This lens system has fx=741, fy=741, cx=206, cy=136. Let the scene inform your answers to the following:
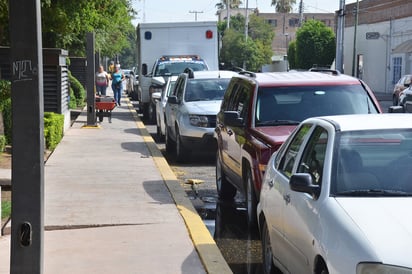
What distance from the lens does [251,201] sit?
8.69m

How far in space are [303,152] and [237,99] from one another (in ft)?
14.2

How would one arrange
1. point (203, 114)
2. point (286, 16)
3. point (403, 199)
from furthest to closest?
point (286, 16), point (203, 114), point (403, 199)

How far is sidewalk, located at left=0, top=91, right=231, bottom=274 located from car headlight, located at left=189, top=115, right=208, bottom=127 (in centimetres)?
97

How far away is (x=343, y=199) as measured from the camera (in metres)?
4.97

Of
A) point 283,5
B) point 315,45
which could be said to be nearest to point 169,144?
point 315,45

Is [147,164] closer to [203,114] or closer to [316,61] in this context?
[203,114]

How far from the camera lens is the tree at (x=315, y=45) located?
60781 millimetres

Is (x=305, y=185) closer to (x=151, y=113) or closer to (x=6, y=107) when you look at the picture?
(x=6, y=107)

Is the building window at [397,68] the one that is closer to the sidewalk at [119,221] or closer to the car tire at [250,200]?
the sidewalk at [119,221]

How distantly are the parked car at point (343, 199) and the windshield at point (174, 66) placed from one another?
17.2 m

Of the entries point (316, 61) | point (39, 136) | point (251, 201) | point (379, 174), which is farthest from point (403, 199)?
point (316, 61)

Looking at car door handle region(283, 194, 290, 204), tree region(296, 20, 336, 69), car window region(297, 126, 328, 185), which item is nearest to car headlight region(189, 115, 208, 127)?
car window region(297, 126, 328, 185)

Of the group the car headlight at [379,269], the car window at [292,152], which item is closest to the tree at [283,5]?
the car window at [292,152]

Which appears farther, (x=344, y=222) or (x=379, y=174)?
(x=379, y=174)
